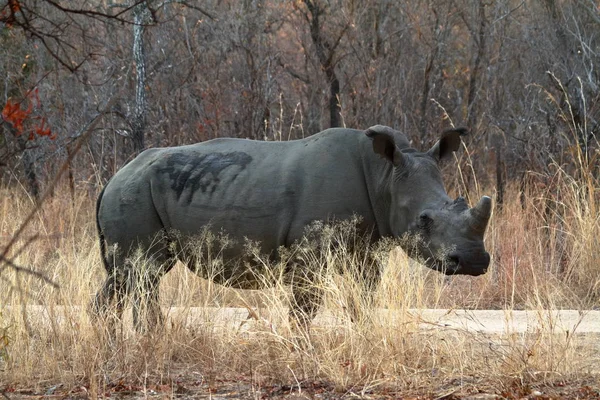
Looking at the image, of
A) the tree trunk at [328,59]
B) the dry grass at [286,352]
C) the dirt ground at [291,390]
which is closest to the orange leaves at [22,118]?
the dry grass at [286,352]

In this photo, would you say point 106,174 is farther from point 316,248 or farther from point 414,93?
point 316,248

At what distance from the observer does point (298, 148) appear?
5.66 metres

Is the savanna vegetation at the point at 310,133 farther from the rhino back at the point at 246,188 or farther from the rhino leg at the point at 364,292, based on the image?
the rhino back at the point at 246,188

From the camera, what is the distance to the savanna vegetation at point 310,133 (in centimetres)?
468

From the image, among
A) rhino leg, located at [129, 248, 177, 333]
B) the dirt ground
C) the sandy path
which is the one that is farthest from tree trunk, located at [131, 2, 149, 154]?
the dirt ground

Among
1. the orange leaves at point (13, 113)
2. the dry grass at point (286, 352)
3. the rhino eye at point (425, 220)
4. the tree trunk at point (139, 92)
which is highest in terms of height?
the tree trunk at point (139, 92)

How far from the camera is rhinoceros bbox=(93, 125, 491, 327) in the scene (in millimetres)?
5238

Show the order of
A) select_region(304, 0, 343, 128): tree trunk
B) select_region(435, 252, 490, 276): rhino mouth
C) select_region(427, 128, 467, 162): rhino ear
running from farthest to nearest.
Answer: select_region(304, 0, 343, 128): tree trunk < select_region(427, 128, 467, 162): rhino ear < select_region(435, 252, 490, 276): rhino mouth

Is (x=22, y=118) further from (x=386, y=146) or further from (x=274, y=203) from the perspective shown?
(x=386, y=146)

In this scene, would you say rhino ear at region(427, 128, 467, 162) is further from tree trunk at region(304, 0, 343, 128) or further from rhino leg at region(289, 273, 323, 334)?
tree trunk at region(304, 0, 343, 128)

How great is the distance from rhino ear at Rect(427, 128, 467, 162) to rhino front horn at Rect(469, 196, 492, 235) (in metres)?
0.73

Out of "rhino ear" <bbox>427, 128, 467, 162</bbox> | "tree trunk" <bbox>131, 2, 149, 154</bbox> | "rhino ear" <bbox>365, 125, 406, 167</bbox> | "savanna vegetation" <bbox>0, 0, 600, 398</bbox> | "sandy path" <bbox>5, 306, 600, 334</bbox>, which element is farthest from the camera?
"tree trunk" <bbox>131, 2, 149, 154</bbox>

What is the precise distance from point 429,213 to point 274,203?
86cm

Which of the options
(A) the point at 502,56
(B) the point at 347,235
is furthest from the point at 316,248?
(A) the point at 502,56
